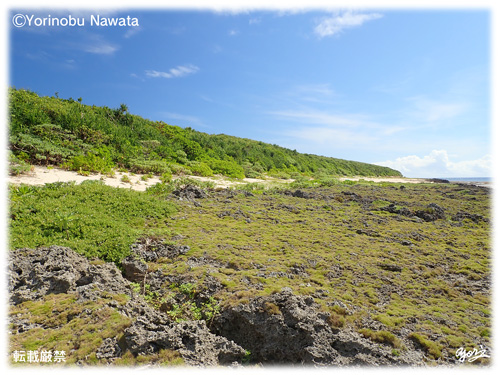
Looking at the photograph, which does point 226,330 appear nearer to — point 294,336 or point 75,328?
point 294,336

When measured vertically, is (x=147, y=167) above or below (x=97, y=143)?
below

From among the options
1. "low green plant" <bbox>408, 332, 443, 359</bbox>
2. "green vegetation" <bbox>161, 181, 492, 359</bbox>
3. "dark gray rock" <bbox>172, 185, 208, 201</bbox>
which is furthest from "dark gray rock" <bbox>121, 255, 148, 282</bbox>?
"dark gray rock" <bbox>172, 185, 208, 201</bbox>

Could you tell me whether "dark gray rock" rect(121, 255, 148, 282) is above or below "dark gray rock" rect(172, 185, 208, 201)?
below

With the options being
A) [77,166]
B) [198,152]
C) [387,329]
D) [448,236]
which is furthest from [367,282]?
[198,152]

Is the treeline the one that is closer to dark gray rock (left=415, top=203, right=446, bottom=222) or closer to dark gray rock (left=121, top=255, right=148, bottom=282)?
dark gray rock (left=121, top=255, right=148, bottom=282)

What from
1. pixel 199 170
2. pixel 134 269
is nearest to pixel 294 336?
pixel 134 269

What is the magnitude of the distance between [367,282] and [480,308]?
2.88m

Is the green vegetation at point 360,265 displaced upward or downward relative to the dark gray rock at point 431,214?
downward

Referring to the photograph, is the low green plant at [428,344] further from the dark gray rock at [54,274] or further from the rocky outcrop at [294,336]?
the dark gray rock at [54,274]

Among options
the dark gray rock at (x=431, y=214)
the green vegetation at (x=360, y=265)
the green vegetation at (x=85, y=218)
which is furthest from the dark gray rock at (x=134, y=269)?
the dark gray rock at (x=431, y=214)
